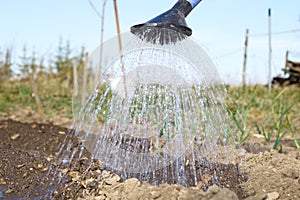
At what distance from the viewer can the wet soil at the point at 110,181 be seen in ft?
6.30

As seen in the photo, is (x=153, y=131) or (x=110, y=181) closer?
(x=110, y=181)

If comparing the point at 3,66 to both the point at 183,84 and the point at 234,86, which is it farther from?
the point at 183,84

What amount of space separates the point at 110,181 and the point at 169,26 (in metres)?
1.04

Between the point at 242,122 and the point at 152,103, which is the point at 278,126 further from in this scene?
the point at 152,103

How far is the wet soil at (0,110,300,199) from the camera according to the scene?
1.92m

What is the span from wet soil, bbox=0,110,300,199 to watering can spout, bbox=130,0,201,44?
3.03 ft

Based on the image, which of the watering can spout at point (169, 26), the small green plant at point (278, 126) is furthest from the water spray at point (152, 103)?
the small green plant at point (278, 126)

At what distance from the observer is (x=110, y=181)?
2246 millimetres

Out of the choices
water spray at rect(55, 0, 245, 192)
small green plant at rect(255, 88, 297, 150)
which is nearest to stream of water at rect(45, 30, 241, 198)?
water spray at rect(55, 0, 245, 192)

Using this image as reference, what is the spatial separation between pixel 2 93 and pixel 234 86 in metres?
6.11

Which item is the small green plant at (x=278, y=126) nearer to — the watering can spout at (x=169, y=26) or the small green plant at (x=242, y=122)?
the small green plant at (x=242, y=122)

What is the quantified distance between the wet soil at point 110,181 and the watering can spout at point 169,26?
924 mm

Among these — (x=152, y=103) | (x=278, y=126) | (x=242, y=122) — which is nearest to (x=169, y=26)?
(x=152, y=103)

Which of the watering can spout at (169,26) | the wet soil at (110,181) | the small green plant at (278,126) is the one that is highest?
the watering can spout at (169,26)
